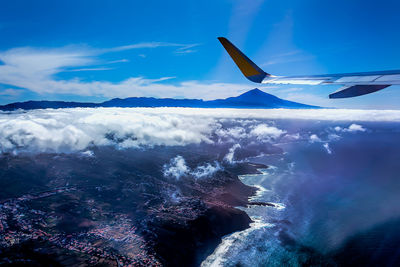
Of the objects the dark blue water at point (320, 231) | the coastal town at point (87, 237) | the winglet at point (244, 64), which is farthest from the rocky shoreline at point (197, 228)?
the winglet at point (244, 64)

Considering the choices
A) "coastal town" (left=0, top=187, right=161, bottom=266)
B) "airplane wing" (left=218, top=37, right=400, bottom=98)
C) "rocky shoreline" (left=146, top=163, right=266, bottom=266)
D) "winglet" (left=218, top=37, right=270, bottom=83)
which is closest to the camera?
"airplane wing" (left=218, top=37, right=400, bottom=98)

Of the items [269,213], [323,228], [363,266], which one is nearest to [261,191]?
[269,213]

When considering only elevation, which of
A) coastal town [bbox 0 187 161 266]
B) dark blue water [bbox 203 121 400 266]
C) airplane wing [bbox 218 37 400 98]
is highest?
airplane wing [bbox 218 37 400 98]

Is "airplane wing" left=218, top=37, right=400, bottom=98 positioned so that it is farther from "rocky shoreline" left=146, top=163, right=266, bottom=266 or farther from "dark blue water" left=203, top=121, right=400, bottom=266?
"rocky shoreline" left=146, top=163, right=266, bottom=266

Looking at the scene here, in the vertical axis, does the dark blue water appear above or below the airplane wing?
below

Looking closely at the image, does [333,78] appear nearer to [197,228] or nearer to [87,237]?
[197,228]

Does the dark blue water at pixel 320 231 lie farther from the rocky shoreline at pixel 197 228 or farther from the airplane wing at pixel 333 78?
the airplane wing at pixel 333 78

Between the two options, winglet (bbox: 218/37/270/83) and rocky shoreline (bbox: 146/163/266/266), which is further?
rocky shoreline (bbox: 146/163/266/266)

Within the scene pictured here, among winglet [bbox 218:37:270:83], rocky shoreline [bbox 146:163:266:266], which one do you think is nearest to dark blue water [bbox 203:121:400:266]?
rocky shoreline [bbox 146:163:266:266]

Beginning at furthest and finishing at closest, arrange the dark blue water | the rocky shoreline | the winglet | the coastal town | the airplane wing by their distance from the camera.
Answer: the rocky shoreline → the coastal town → the dark blue water → the winglet → the airplane wing
